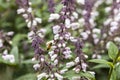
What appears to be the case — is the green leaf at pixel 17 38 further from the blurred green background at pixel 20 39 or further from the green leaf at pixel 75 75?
the green leaf at pixel 75 75

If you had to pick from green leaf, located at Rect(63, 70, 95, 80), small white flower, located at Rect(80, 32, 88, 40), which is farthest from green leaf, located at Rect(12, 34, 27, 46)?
green leaf, located at Rect(63, 70, 95, 80)

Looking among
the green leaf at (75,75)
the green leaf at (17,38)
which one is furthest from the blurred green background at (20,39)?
the green leaf at (75,75)

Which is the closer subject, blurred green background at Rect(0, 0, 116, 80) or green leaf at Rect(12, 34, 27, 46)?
blurred green background at Rect(0, 0, 116, 80)

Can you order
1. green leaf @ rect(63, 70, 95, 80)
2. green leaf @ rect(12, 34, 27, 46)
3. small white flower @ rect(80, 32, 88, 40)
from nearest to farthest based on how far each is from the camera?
green leaf @ rect(63, 70, 95, 80) → small white flower @ rect(80, 32, 88, 40) → green leaf @ rect(12, 34, 27, 46)

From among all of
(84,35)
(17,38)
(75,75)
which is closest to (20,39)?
(17,38)

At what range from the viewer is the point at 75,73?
2.88m

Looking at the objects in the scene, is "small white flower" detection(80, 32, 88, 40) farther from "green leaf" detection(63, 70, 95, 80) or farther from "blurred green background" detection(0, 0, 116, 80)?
"green leaf" detection(63, 70, 95, 80)

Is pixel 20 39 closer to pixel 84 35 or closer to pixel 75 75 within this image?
pixel 84 35

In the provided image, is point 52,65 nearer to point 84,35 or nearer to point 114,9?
point 84,35

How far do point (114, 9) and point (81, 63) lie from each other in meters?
1.42

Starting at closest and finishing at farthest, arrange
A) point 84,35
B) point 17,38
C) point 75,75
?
point 75,75, point 84,35, point 17,38

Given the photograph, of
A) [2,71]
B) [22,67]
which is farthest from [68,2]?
[2,71]

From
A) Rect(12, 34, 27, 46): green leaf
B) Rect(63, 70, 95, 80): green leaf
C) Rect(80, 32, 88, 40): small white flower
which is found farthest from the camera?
Rect(12, 34, 27, 46): green leaf

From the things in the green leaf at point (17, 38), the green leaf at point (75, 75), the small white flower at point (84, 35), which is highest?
the green leaf at point (17, 38)
